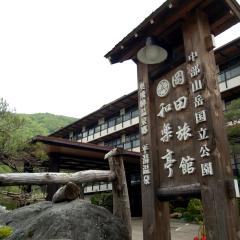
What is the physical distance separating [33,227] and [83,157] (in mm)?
10935

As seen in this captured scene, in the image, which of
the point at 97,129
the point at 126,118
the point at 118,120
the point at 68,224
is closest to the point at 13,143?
the point at 68,224

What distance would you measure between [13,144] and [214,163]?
24.7 ft

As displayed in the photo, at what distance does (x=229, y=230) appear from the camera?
3.86 meters

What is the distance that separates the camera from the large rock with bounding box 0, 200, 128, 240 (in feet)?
13.8

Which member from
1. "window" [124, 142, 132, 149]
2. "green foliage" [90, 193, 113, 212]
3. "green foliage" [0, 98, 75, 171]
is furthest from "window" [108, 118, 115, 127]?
"green foliage" [0, 98, 75, 171]

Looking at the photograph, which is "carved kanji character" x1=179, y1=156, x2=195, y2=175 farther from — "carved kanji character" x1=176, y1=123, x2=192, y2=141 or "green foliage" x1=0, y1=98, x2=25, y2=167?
"green foliage" x1=0, y1=98, x2=25, y2=167

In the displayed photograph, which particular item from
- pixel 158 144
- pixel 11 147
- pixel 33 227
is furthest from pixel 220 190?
pixel 11 147

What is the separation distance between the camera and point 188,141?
477 centimetres

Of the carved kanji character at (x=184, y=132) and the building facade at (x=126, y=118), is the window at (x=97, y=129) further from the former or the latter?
the carved kanji character at (x=184, y=132)

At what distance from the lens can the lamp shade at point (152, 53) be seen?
549cm

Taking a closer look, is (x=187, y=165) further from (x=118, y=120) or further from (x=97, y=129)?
(x=97, y=129)

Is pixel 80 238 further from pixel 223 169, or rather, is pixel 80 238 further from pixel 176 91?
pixel 176 91

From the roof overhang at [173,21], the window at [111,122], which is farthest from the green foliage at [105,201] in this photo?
the roof overhang at [173,21]

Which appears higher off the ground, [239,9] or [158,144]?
[239,9]
